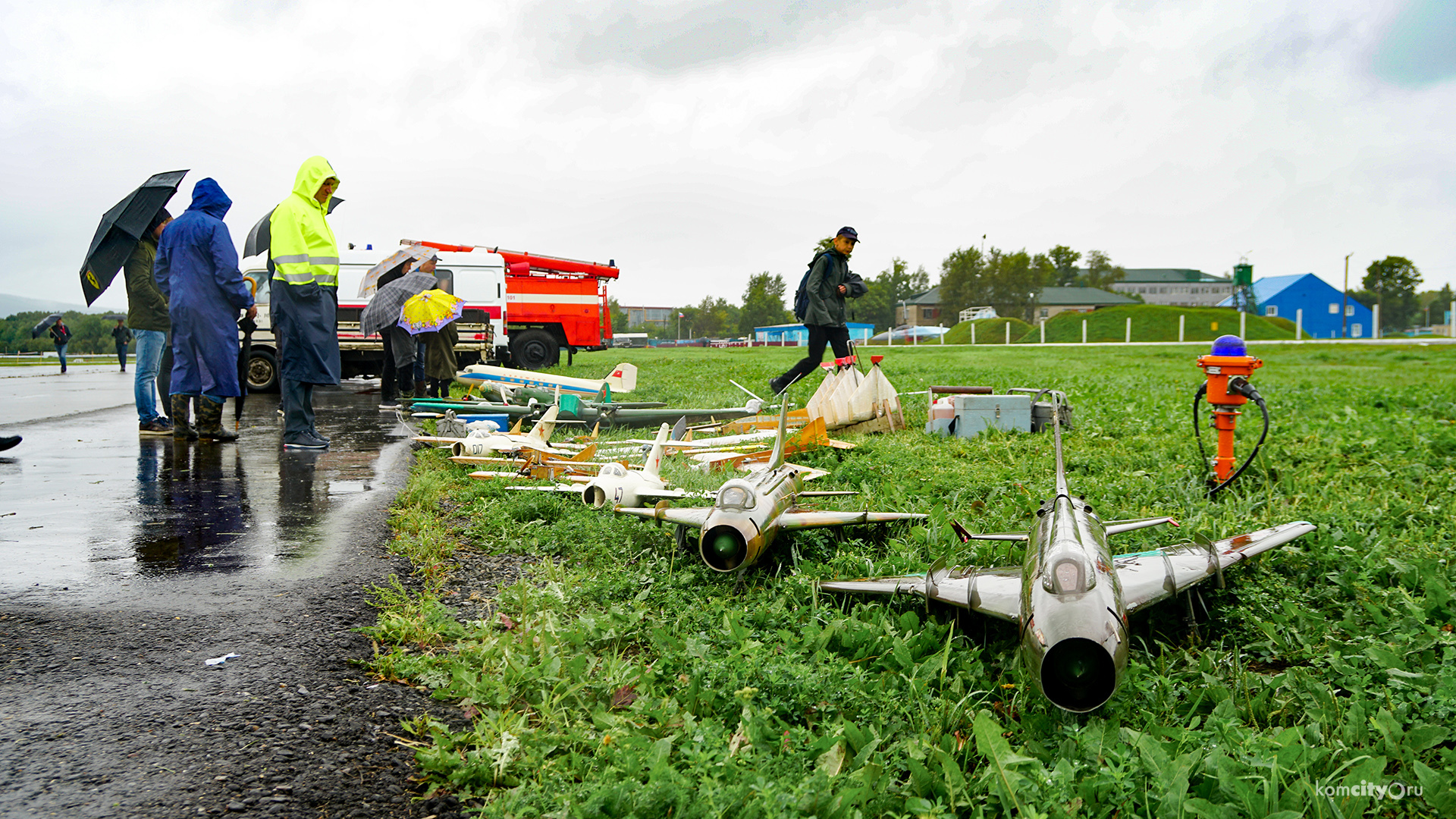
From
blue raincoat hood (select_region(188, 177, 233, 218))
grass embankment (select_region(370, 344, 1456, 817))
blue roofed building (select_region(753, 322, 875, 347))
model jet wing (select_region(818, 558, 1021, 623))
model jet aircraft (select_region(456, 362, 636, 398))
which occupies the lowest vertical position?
grass embankment (select_region(370, 344, 1456, 817))

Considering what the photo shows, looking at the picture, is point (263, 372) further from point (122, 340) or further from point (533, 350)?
point (122, 340)

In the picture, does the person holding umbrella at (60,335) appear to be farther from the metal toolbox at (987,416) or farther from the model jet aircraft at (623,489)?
the metal toolbox at (987,416)

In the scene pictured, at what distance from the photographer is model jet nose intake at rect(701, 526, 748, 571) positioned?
10.5 feet

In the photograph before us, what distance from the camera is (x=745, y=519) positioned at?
10.6ft

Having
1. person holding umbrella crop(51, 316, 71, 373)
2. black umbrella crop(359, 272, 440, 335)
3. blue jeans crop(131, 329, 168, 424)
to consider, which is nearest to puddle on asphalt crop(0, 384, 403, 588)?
blue jeans crop(131, 329, 168, 424)

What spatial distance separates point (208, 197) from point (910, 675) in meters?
7.47

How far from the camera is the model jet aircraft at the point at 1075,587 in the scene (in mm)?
2109

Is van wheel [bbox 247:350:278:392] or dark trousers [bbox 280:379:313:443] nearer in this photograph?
dark trousers [bbox 280:379:313:443]

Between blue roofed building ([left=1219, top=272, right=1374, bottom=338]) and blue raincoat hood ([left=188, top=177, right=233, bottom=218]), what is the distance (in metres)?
90.3

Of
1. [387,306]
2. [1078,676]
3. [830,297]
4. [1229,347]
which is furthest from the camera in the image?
[387,306]

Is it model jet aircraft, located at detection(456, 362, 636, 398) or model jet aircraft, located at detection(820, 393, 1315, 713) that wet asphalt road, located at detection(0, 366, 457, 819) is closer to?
model jet aircraft, located at detection(820, 393, 1315, 713)

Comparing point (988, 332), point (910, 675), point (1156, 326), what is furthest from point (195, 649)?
point (988, 332)

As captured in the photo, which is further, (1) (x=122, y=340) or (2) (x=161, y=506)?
(1) (x=122, y=340)

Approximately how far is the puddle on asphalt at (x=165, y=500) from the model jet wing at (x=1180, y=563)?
345cm
